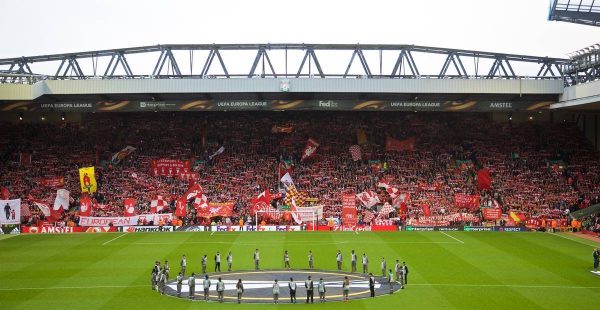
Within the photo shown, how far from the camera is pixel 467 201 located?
5809 cm

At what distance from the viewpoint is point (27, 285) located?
110 feet

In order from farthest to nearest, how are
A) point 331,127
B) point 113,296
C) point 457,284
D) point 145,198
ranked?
point 331,127, point 145,198, point 457,284, point 113,296

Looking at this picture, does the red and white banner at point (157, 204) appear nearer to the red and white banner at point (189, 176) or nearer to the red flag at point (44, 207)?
the red and white banner at point (189, 176)

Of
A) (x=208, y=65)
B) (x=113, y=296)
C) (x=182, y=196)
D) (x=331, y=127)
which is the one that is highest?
(x=208, y=65)

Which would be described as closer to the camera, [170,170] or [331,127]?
[170,170]

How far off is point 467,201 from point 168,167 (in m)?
26.8

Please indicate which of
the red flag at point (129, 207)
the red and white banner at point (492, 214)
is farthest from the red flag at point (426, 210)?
the red flag at point (129, 207)

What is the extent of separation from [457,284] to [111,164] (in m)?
40.2

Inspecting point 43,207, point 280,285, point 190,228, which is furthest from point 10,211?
point 280,285

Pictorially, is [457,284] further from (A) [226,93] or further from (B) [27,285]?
(A) [226,93]

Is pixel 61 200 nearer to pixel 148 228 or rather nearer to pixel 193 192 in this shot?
pixel 148 228

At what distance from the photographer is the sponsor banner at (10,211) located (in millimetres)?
54500

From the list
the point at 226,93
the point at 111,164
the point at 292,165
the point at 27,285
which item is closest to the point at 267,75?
the point at 226,93

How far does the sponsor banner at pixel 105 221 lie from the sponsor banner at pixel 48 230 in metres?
0.77
